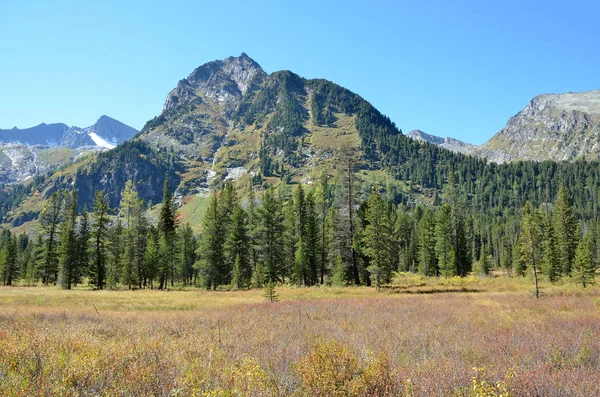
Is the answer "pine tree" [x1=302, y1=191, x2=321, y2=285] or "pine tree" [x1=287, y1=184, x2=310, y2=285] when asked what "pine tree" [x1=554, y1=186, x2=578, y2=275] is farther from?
"pine tree" [x1=287, y1=184, x2=310, y2=285]

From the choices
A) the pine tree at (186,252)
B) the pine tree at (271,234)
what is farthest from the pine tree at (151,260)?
the pine tree at (271,234)

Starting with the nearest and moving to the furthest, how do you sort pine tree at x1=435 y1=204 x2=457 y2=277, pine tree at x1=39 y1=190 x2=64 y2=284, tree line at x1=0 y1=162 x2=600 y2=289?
tree line at x1=0 y1=162 x2=600 y2=289 → pine tree at x1=39 y1=190 x2=64 y2=284 → pine tree at x1=435 y1=204 x2=457 y2=277

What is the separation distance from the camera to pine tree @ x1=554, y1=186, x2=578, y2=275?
198ft

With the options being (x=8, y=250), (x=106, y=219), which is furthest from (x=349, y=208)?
(x=8, y=250)

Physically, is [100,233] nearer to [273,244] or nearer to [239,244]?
[239,244]

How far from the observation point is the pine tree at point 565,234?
60.4 metres

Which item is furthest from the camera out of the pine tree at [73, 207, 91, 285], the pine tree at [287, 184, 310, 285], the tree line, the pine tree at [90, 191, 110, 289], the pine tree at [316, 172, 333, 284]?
the pine tree at [73, 207, 91, 285]

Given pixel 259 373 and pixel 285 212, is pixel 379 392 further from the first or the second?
pixel 285 212

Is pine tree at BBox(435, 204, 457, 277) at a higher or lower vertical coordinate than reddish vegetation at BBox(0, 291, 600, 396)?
higher

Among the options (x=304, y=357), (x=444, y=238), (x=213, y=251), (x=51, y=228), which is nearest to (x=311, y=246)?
(x=213, y=251)

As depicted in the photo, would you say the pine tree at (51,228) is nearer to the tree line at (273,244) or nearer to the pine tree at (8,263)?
the tree line at (273,244)

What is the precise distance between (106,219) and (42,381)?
46404 mm

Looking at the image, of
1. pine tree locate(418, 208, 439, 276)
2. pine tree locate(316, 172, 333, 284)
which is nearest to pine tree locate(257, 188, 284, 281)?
pine tree locate(316, 172, 333, 284)

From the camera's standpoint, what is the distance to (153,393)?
552cm
